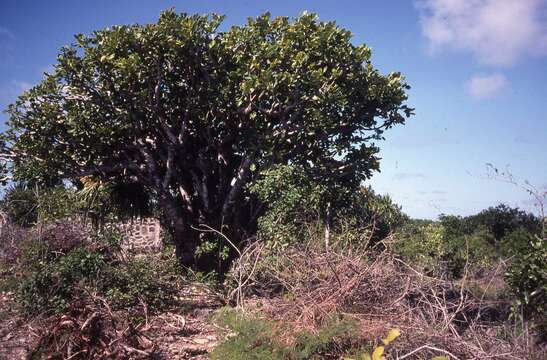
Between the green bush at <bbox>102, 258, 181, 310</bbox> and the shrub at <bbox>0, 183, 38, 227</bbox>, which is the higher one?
the shrub at <bbox>0, 183, 38, 227</bbox>

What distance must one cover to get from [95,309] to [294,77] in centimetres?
516

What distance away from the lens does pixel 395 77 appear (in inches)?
372

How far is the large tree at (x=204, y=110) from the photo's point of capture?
8.14 metres

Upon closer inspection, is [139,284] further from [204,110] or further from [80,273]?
[204,110]

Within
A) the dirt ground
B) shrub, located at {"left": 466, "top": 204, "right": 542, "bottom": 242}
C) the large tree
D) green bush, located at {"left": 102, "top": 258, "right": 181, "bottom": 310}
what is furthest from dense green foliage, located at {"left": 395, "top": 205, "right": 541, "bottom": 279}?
green bush, located at {"left": 102, "top": 258, "right": 181, "bottom": 310}

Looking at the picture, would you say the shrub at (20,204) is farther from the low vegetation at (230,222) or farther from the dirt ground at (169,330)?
the dirt ground at (169,330)

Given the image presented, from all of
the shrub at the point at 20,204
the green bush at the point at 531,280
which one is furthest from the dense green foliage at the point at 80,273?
the green bush at the point at 531,280

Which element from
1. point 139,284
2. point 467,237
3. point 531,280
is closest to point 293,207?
point 139,284

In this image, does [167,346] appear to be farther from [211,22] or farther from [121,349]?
[211,22]

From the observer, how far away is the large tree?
8.14 metres

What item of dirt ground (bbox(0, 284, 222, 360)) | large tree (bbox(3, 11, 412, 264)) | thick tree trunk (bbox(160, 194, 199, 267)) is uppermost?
large tree (bbox(3, 11, 412, 264))

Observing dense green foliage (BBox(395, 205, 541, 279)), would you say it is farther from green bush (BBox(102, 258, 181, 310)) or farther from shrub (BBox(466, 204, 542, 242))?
green bush (BBox(102, 258, 181, 310))

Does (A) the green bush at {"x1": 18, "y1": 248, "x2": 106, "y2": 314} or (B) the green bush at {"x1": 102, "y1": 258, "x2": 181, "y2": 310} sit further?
(B) the green bush at {"x1": 102, "y1": 258, "x2": 181, "y2": 310}

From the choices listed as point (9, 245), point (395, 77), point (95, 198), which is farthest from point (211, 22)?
point (9, 245)
